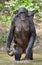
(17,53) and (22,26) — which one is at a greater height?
(22,26)

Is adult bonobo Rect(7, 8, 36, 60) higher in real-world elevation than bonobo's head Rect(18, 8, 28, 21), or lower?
lower

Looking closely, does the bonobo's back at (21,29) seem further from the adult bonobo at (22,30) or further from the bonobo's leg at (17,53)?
the bonobo's leg at (17,53)

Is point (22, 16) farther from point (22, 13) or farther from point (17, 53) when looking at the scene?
point (17, 53)

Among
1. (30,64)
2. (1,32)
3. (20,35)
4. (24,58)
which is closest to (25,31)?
(20,35)

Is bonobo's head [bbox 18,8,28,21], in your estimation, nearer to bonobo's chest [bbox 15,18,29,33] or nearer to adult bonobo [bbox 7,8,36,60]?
adult bonobo [bbox 7,8,36,60]

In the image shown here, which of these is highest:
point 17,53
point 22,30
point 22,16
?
point 22,16

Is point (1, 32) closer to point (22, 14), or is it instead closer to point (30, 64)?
point (22, 14)

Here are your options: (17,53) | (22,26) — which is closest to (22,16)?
(22,26)

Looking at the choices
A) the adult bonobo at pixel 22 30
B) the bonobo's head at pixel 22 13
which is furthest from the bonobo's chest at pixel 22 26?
the bonobo's head at pixel 22 13

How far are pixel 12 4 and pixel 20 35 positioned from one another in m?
4.94

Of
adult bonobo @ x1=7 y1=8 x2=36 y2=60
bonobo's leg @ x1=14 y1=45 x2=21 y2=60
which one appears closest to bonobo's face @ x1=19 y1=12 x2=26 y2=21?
adult bonobo @ x1=7 y1=8 x2=36 y2=60

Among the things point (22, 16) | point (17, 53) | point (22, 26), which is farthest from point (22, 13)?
point (17, 53)

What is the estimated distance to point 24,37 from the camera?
336 inches

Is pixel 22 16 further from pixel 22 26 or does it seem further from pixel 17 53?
pixel 17 53
